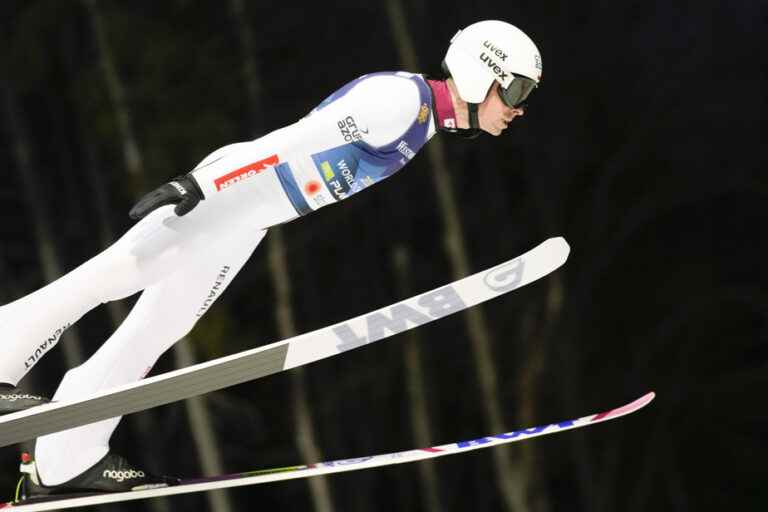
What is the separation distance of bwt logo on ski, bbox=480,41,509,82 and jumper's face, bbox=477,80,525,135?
43 mm

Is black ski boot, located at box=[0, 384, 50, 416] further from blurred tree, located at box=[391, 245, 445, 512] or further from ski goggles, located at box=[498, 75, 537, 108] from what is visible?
blurred tree, located at box=[391, 245, 445, 512]

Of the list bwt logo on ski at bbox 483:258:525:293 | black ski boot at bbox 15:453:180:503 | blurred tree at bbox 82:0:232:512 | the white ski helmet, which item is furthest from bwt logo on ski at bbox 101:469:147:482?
blurred tree at bbox 82:0:232:512

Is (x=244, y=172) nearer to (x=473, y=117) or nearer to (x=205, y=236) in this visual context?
(x=205, y=236)

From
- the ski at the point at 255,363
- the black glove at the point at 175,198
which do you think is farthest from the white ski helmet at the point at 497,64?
the black glove at the point at 175,198

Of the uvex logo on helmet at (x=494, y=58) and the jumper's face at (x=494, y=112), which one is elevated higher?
the uvex logo on helmet at (x=494, y=58)

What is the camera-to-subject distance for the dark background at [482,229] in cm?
1452

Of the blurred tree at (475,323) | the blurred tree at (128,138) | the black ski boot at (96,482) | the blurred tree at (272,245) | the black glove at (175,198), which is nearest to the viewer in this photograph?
the black glove at (175,198)

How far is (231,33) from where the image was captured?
47.4 feet

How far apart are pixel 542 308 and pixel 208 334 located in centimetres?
478

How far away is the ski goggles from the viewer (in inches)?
179

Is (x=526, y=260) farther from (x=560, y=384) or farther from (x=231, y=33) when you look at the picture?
(x=560, y=384)

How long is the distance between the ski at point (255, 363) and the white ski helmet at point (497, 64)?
0.54 metres

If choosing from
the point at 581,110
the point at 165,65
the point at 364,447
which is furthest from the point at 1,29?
the point at 364,447

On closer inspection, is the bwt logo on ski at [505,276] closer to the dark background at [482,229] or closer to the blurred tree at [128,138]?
the blurred tree at [128,138]
